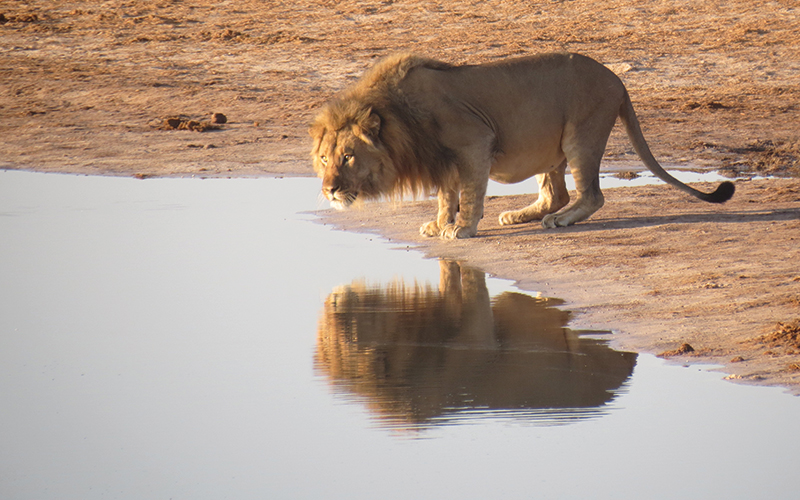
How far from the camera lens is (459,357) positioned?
Answer: 4.69 metres

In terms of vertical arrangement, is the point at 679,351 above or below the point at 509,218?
above

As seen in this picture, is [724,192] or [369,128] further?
[724,192]

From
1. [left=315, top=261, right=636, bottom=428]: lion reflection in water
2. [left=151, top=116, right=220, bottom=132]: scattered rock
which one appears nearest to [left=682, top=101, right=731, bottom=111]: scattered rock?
[left=151, top=116, right=220, bottom=132]: scattered rock

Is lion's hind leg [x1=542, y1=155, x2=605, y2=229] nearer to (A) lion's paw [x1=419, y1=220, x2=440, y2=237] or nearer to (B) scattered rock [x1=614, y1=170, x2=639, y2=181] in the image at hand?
(A) lion's paw [x1=419, y1=220, x2=440, y2=237]

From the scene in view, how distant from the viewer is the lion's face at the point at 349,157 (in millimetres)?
7117

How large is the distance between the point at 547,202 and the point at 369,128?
172 centimetres

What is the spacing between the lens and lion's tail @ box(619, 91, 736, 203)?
7.79 meters

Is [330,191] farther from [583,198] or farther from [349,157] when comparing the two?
[583,198]

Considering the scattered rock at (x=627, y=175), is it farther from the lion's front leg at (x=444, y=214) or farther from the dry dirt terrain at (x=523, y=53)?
the lion's front leg at (x=444, y=214)

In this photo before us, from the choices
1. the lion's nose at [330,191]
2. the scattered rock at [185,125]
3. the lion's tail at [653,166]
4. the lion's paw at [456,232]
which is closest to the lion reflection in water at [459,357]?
the lion's nose at [330,191]

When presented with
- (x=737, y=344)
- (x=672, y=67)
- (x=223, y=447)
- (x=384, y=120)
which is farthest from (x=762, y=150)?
(x=223, y=447)

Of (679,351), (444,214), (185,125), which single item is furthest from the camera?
(185,125)

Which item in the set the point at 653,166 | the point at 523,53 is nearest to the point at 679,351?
the point at 653,166

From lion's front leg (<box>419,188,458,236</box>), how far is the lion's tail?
4.65ft
